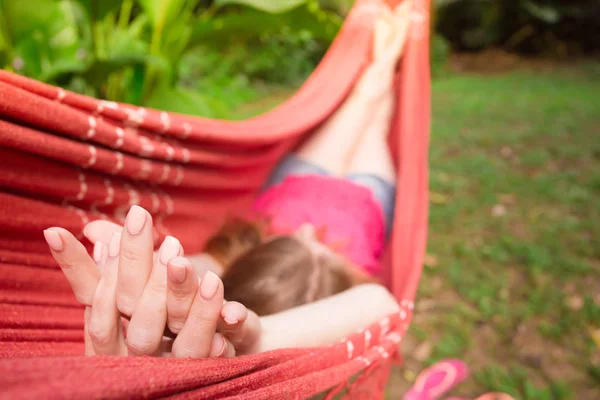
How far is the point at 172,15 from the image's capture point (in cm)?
107

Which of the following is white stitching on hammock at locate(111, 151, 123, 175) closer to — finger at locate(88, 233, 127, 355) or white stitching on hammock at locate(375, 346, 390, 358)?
finger at locate(88, 233, 127, 355)

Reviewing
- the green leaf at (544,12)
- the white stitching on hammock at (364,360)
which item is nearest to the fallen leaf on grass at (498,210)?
the white stitching on hammock at (364,360)

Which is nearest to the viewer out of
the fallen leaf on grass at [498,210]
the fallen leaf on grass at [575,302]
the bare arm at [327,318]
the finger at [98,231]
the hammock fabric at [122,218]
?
the hammock fabric at [122,218]

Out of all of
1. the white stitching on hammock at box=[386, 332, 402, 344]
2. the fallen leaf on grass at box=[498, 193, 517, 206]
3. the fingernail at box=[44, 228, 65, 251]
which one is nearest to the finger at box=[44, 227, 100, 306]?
the fingernail at box=[44, 228, 65, 251]

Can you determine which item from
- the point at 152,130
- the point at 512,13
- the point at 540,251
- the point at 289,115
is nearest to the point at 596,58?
the point at 512,13

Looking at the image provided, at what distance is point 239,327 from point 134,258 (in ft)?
0.44

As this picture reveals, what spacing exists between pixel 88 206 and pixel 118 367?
40 cm

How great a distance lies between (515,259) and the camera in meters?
1.45

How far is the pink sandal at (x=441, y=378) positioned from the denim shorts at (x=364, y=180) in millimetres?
335

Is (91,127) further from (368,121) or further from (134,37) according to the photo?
(368,121)

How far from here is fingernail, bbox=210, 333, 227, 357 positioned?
0.44 m

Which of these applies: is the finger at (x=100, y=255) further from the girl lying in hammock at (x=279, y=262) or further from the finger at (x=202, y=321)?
the finger at (x=202, y=321)

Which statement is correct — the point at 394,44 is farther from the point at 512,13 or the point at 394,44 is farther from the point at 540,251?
the point at 512,13

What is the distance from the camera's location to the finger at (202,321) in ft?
1.28
